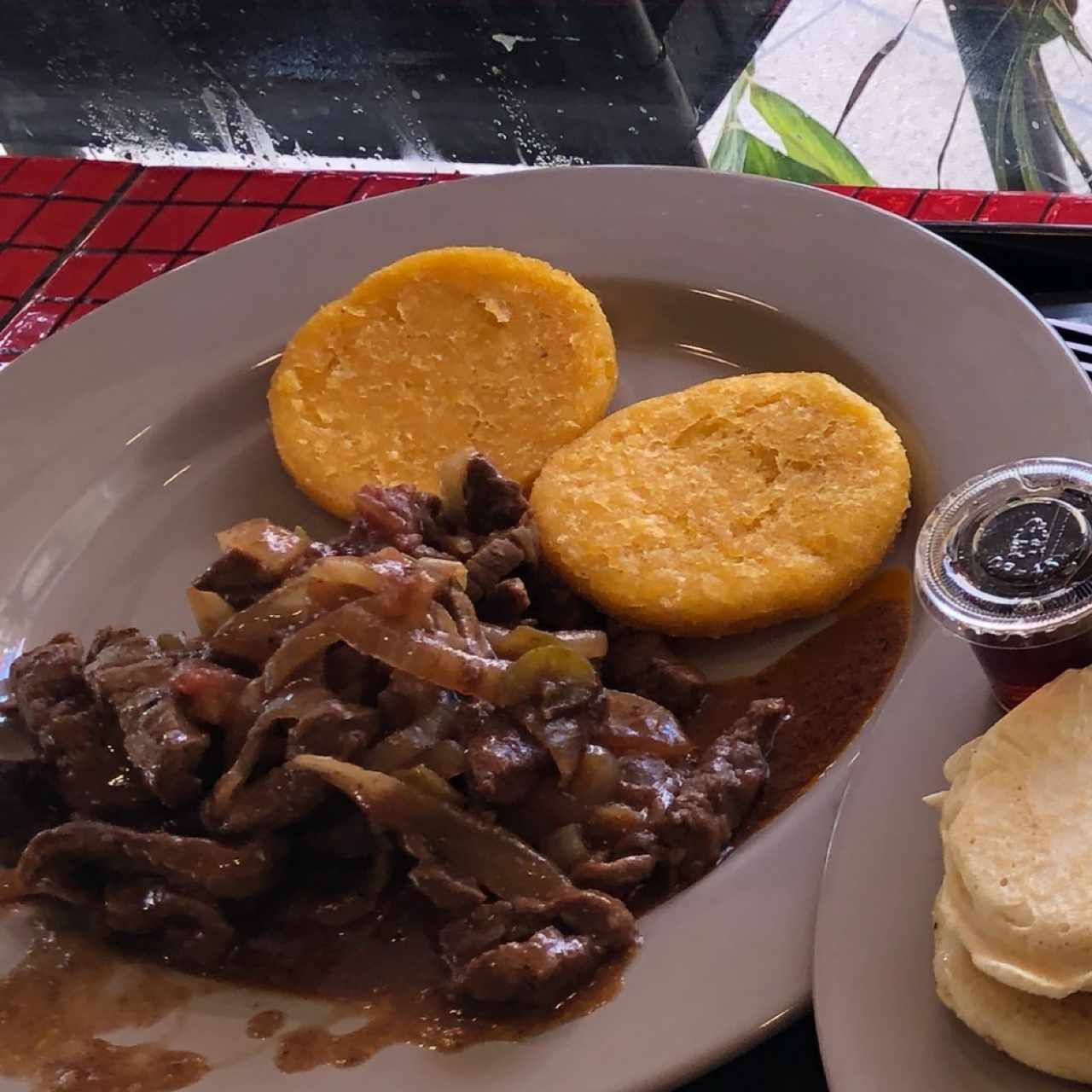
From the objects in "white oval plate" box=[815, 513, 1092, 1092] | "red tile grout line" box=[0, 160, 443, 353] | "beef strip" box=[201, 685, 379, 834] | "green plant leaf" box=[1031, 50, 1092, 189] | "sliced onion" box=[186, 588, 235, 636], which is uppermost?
"red tile grout line" box=[0, 160, 443, 353]

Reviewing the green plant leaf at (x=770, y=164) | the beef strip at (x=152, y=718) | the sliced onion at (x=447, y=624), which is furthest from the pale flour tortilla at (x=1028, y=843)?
the green plant leaf at (x=770, y=164)

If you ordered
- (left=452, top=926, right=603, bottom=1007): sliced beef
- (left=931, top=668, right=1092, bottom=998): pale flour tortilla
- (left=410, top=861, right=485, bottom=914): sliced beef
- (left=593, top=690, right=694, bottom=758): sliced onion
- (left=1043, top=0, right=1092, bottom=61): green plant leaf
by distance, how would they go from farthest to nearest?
(left=1043, top=0, right=1092, bottom=61): green plant leaf < (left=593, top=690, right=694, bottom=758): sliced onion < (left=410, top=861, right=485, bottom=914): sliced beef < (left=452, top=926, right=603, bottom=1007): sliced beef < (left=931, top=668, right=1092, bottom=998): pale flour tortilla

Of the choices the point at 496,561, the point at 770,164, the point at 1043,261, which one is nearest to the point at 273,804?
the point at 496,561

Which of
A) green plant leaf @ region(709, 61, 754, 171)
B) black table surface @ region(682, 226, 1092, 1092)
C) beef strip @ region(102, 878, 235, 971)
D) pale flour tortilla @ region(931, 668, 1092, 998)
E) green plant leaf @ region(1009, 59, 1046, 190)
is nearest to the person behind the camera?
pale flour tortilla @ region(931, 668, 1092, 998)

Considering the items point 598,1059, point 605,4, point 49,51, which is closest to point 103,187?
point 49,51

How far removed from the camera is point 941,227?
274 cm

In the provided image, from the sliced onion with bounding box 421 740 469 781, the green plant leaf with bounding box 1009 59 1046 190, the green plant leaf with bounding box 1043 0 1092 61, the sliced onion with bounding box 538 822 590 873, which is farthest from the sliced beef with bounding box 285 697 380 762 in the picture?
the green plant leaf with bounding box 1043 0 1092 61

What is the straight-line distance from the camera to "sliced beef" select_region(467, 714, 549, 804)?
1.81 m

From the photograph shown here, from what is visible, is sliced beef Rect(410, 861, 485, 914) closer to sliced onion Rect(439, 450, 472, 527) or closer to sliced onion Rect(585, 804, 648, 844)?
sliced onion Rect(585, 804, 648, 844)

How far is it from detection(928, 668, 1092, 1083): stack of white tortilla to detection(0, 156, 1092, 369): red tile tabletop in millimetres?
1994

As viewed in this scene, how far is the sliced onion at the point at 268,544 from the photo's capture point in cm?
218

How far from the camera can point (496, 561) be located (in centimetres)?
220

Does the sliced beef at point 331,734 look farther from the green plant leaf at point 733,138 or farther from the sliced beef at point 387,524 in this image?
the green plant leaf at point 733,138

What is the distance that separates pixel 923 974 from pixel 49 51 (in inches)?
167
